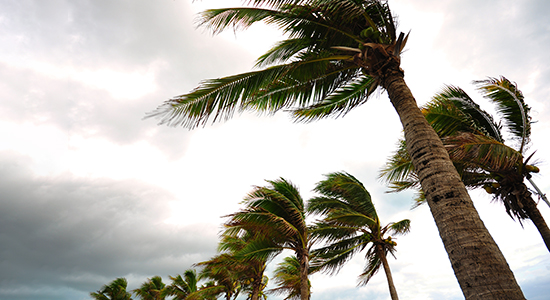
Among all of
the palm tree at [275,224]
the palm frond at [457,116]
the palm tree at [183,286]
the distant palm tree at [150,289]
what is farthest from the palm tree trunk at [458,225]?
the distant palm tree at [150,289]

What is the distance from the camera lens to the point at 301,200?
11.8 meters

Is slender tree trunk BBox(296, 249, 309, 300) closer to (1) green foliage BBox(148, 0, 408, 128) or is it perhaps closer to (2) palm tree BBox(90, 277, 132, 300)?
(1) green foliage BBox(148, 0, 408, 128)

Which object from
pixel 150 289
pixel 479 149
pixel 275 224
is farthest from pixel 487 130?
pixel 150 289

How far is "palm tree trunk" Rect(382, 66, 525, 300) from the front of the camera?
2.44 m

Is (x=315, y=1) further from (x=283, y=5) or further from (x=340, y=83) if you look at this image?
(x=340, y=83)

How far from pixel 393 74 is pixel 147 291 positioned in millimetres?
37788

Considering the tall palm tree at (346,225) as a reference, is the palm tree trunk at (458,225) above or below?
below

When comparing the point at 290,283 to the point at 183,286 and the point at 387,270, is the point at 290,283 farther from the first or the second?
the point at 183,286

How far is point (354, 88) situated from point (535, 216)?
7.27 meters

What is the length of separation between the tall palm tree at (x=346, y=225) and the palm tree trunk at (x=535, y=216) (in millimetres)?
5094

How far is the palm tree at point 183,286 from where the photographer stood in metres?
26.3

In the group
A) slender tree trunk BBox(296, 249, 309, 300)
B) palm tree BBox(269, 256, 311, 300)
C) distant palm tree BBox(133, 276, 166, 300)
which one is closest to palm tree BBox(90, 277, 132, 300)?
distant palm tree BBox(133, 276, 166, 300)

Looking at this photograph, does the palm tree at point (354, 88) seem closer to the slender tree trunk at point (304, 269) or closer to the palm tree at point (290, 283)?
the slender tree trunk at point (304, 269)

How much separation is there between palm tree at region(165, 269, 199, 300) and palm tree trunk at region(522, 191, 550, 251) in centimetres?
2588
